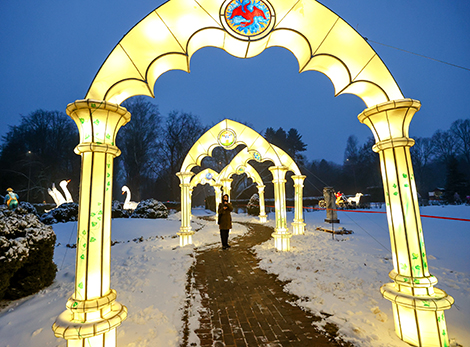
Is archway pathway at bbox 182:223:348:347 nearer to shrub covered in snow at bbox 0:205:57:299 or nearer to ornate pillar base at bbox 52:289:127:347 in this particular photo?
ornate pillar base at bbox 52:289:127:347

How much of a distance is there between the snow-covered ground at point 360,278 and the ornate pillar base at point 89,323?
2648 millimetres

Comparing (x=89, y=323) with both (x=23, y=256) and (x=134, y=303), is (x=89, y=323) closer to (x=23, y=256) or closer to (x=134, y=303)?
(x=134, y=303)

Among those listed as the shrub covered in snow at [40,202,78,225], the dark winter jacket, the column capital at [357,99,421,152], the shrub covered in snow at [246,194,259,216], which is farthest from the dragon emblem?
the shrub covered in snow at [246,194,259,216]

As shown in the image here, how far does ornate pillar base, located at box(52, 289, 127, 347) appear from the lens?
2141mm

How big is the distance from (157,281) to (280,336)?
2.94 m

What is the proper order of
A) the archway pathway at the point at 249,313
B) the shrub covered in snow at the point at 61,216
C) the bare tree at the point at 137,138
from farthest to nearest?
the bare tree at the point at 137,138, the shrub covered in snow at the point at 61,216, the archway pathway at the point at 249,313

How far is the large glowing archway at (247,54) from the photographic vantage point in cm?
238

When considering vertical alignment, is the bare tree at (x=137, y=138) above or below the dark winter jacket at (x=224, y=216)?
above

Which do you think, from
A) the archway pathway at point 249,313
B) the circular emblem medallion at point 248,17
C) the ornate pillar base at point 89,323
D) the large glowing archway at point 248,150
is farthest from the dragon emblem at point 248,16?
the large glowing archway at point 248,150

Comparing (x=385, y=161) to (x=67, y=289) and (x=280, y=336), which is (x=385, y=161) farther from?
(x=67, y=289)

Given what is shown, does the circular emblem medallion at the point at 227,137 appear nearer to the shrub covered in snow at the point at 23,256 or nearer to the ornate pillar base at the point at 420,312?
the shrub covered in snow at the point at 23,256

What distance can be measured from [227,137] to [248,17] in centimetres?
515

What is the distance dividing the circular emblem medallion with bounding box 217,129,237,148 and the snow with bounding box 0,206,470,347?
3.77 meters

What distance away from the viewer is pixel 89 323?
2.19 m
